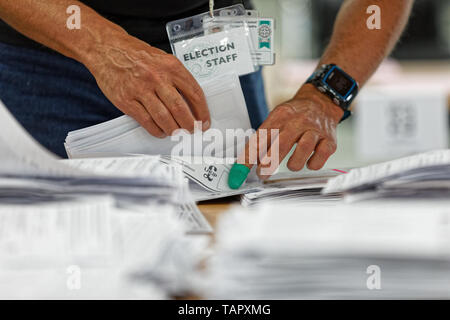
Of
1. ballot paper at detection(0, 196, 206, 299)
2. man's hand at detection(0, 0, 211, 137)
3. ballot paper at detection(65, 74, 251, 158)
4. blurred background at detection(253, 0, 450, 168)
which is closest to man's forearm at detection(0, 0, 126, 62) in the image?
man's hand at detection(0, 0, 211, 137)

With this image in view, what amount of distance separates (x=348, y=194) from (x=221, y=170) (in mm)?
208

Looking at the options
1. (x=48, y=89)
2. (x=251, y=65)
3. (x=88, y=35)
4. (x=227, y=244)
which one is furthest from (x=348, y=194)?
(x=48, y=89)

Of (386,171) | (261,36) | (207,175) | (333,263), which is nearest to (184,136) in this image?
(207,175)

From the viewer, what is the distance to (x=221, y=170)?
654 millimetres

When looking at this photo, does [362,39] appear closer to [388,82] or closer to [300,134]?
[300,134]

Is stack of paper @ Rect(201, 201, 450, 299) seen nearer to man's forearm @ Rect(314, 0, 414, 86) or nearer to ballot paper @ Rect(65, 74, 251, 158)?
ballot paper @ Rect(65, 74, 251, 158)

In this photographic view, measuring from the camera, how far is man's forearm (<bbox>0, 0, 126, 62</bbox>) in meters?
0.67

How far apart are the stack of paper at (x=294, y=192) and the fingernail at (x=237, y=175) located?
3 centimetres

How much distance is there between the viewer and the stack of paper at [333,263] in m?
0.31

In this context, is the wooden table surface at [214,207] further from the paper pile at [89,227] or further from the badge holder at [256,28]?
the badge holder at [256,28]

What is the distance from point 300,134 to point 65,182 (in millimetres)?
385

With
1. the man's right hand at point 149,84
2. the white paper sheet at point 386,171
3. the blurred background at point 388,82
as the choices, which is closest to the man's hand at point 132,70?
the man's right hand at point 149,84

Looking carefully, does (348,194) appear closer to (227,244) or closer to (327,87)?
(227,244)

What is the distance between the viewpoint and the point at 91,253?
33 cm
